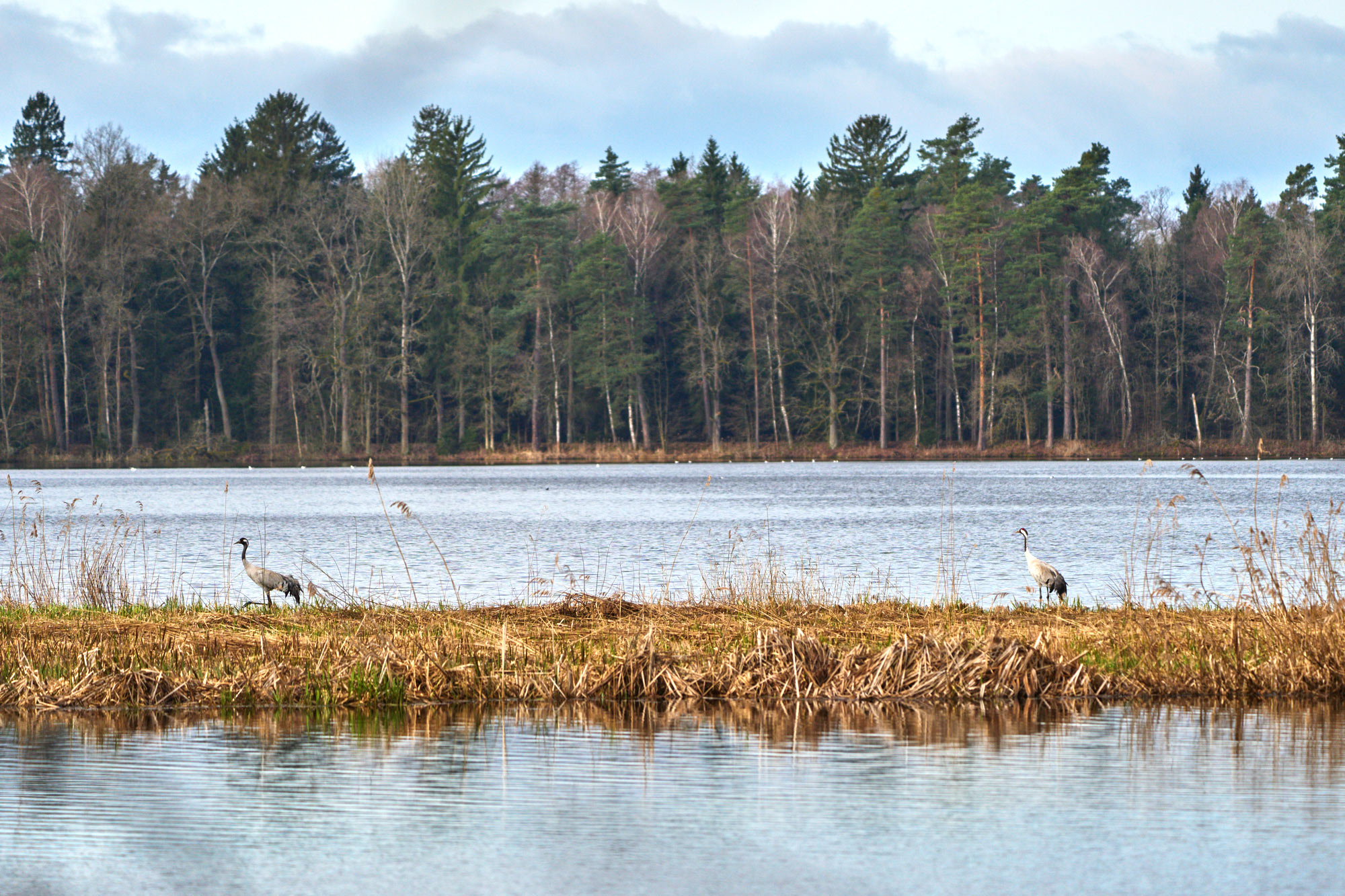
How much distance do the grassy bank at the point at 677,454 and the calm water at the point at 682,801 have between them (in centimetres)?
6932

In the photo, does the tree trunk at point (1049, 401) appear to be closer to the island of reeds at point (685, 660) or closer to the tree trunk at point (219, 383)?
the tree trunk at point (219, 383)

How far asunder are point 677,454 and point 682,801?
76.6 m

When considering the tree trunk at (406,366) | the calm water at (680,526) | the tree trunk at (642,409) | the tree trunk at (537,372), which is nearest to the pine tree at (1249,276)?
the calm water at (680,526)

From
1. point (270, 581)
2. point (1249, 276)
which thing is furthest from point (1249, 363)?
point (270, 581)

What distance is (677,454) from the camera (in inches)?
3351

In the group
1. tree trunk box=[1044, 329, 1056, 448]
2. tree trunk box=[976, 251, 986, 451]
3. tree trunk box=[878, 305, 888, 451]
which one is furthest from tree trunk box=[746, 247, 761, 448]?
tree trunk box=[1044, 329, 1056, 448]

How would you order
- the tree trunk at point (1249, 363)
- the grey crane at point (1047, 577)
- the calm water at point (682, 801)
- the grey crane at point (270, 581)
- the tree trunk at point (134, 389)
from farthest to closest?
the tree trunk at point (134, 389), the tree trunk at point (1249, 363), the grey crane at point (270, 581), the grey crane at point (1047, 577), the calm water at point (682, 801)

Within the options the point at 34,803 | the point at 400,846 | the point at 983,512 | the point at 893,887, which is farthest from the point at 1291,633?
the point at 983,512

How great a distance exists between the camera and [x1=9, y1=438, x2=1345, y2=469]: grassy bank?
76.8 m

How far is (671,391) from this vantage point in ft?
302

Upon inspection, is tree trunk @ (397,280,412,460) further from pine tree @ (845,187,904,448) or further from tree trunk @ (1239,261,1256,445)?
tree trunk @ (1239,261,1256,445)

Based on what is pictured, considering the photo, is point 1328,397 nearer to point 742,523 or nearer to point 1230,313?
point 1230,313

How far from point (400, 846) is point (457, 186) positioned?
80.5 m

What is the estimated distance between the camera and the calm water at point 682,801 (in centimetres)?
707
